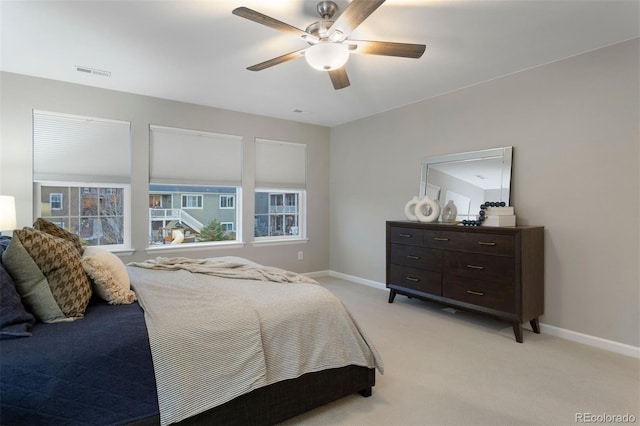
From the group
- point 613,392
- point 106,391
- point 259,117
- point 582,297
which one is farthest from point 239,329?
point 259,117

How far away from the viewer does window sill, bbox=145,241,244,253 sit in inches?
161

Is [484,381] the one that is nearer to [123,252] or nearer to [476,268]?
[476,268]

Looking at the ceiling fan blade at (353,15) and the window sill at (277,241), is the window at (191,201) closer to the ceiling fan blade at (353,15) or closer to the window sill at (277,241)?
the window sill at (277,241)

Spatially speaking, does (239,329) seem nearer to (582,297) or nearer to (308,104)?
(582,297)

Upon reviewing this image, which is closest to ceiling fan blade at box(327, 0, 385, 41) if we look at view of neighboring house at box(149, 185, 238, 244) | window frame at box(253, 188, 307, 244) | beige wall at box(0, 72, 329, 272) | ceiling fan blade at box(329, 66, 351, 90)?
ceiling fan blade at box(329, 66, 351, 90)

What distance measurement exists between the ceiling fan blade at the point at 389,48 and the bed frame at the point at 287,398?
1.98 metres

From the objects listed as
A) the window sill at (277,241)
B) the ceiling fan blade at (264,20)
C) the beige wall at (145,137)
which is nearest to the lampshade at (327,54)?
the ceiling fan blade at (264,20)

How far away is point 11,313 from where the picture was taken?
4.55ft

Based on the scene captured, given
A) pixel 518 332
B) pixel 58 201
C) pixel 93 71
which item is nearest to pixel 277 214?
pixel 58 201

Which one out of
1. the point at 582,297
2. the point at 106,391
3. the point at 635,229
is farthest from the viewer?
the point at 582,297

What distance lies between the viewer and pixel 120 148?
3.84 meters

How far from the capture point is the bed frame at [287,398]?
154 cm

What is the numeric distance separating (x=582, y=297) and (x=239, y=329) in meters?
2.94

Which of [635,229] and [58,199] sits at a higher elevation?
[58,199]
